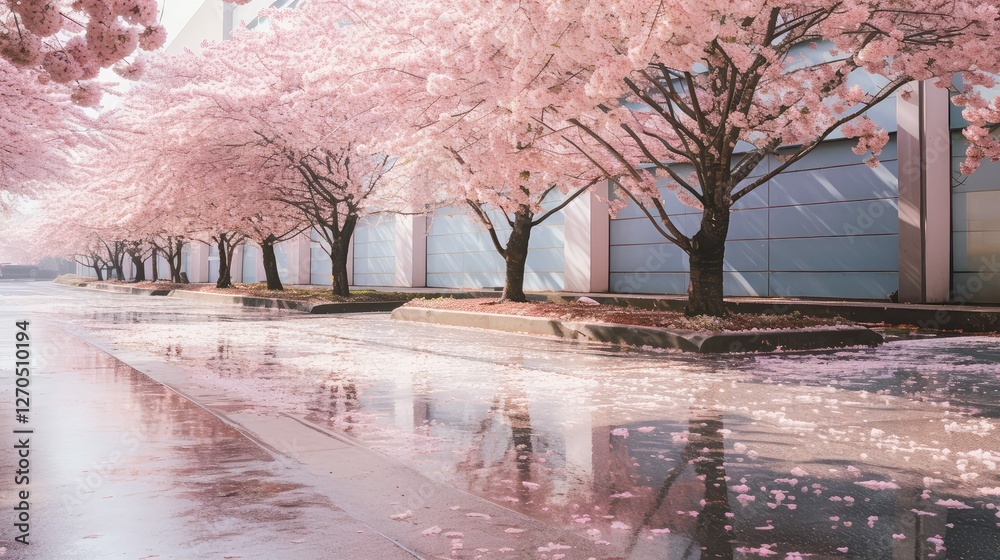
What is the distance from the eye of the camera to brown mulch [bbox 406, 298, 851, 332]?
1445 centimetres

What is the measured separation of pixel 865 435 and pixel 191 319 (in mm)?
19580

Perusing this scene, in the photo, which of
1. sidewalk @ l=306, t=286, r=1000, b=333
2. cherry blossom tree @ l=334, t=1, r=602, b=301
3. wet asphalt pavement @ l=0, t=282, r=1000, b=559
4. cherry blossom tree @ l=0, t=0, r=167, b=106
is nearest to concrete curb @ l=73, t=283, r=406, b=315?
cherry blossom tree @ l=334, t=1, r=602, b=301

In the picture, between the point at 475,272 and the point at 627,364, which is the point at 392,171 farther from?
the point at 627,364

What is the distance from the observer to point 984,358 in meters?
12.6

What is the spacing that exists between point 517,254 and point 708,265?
729 cm

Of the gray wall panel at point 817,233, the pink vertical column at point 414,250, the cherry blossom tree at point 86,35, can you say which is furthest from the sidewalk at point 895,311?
the pink vertical column at point 414,250

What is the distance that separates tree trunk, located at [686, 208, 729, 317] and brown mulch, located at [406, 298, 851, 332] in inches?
13.2

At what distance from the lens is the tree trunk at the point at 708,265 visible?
1546 centimetres

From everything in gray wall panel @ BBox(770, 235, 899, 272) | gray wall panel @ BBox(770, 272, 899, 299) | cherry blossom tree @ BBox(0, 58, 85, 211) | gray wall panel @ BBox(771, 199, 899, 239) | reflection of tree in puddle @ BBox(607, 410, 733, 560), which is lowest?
reflection of tree in puddle @ BBox(607, 410, 733, 560)

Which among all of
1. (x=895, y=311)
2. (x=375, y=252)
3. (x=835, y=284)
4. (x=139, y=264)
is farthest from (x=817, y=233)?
(x=139, y=264)

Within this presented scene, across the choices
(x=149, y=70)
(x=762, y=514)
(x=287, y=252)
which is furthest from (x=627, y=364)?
(x=287, y=252)

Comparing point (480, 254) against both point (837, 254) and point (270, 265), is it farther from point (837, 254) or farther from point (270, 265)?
point (837, 254)

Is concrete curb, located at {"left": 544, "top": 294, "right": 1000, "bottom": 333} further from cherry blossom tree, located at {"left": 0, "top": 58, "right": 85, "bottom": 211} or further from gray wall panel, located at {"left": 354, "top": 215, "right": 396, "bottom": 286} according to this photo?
gray wall panel, located at {"left": 354, "top": 215, "right": 396, "bottom": 286}

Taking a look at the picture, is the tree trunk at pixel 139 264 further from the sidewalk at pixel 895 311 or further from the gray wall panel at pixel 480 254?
the sidewalk at pixel 895 311
